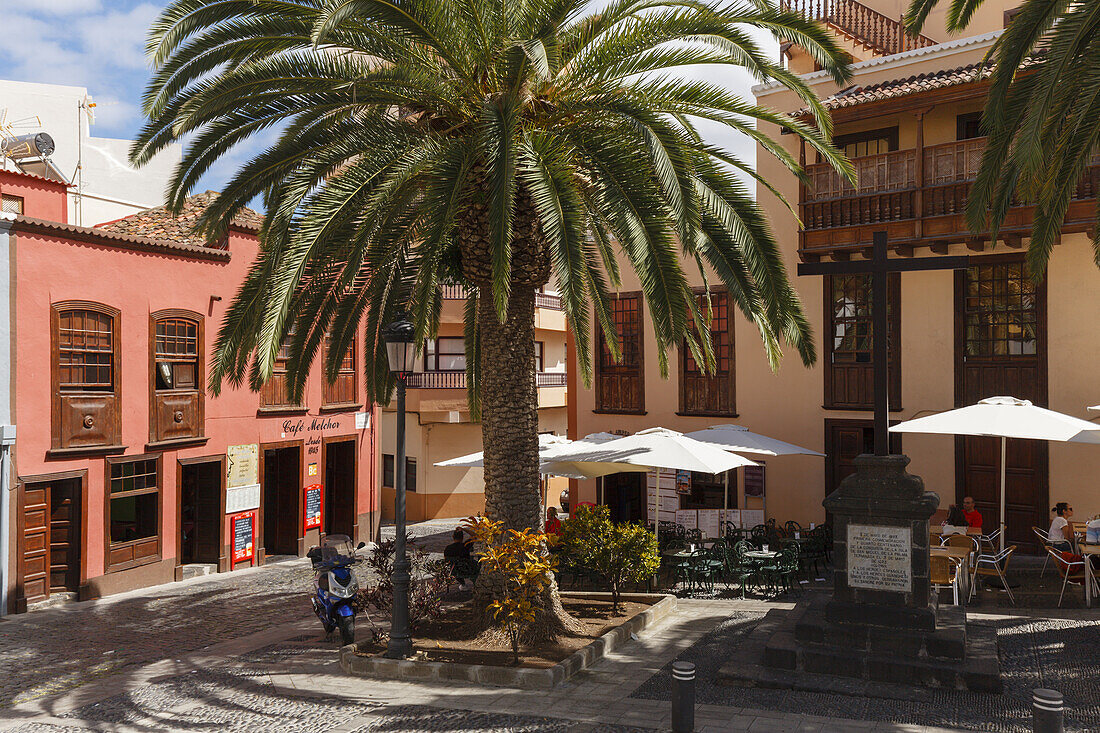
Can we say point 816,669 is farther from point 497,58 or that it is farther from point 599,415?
point 599,415

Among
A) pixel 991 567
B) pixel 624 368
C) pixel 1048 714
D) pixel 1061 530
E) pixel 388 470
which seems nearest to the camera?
pixel 1048 714

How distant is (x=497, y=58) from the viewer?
9.97 meters

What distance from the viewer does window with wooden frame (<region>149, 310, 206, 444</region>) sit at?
18.7 metres

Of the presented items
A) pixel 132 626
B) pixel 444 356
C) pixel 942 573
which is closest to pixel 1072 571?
pixel 942 573

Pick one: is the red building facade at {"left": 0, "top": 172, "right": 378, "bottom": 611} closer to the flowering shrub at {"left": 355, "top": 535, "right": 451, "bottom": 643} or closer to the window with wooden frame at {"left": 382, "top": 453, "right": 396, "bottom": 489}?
the flowering shrub at {"left": 355, "top": 535, "right": 451, "bottom": 643}

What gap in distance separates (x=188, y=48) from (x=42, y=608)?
11.1 meters

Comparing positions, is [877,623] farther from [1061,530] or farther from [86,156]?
[86,156]

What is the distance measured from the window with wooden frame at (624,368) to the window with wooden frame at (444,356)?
9.82 m

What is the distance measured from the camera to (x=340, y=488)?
80.6 ft

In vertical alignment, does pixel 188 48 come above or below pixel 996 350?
above

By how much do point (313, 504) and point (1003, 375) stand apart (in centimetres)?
1622

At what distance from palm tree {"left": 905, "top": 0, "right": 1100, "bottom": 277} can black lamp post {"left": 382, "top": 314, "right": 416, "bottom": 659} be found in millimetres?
6961

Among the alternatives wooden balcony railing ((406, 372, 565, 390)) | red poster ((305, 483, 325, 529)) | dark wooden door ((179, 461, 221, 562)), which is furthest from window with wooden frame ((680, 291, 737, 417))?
wooden balcony railing ((406, 372, 565, 390))

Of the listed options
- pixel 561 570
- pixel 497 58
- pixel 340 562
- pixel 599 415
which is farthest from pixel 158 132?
pixel 599 415
